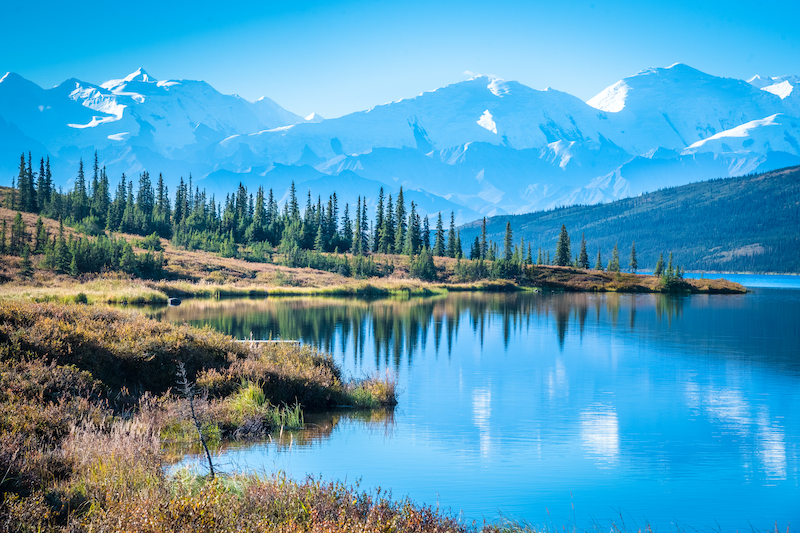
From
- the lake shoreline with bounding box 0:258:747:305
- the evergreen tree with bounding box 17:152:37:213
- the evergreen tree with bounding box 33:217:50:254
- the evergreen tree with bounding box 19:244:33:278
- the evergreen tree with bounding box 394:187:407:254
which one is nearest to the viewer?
the lake shoreline with bounding box 0:258:747:305

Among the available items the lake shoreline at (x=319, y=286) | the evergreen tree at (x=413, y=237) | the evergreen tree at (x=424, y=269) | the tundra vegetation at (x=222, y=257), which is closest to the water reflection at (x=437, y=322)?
the lake shoreline at (x=319, y=286)

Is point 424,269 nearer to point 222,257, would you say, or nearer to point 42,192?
point 222,257

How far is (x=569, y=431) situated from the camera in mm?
17141

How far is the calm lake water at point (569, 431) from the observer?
1187 cm

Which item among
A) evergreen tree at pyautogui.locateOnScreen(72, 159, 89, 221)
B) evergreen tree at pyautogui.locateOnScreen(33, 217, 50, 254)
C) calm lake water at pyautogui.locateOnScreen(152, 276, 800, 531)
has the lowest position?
calm lake water at pyautogui.locateOnScreen(152, 276, 800, 531)

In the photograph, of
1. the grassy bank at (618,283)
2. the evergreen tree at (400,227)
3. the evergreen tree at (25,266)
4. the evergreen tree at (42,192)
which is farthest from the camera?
the evergreen tree at (400,227)

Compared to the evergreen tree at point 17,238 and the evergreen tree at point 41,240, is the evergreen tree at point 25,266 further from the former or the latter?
the evergreen tree at point 17,238

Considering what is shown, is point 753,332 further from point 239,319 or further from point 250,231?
point 250,231

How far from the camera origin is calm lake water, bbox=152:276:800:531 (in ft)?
38.9

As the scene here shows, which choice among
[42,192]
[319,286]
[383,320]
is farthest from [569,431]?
[42,192]

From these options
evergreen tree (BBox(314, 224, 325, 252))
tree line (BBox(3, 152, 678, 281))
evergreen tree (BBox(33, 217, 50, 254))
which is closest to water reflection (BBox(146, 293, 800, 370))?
evergreen tree (BBox(33, 217, 50, 254))

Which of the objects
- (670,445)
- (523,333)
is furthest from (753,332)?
(670,445)

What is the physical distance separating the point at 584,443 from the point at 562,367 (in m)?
13.3

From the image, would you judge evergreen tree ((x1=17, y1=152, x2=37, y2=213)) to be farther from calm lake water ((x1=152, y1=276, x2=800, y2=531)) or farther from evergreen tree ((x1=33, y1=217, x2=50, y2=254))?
calm lake water ((x1=152, y1=276, x2=800, y2=531))
